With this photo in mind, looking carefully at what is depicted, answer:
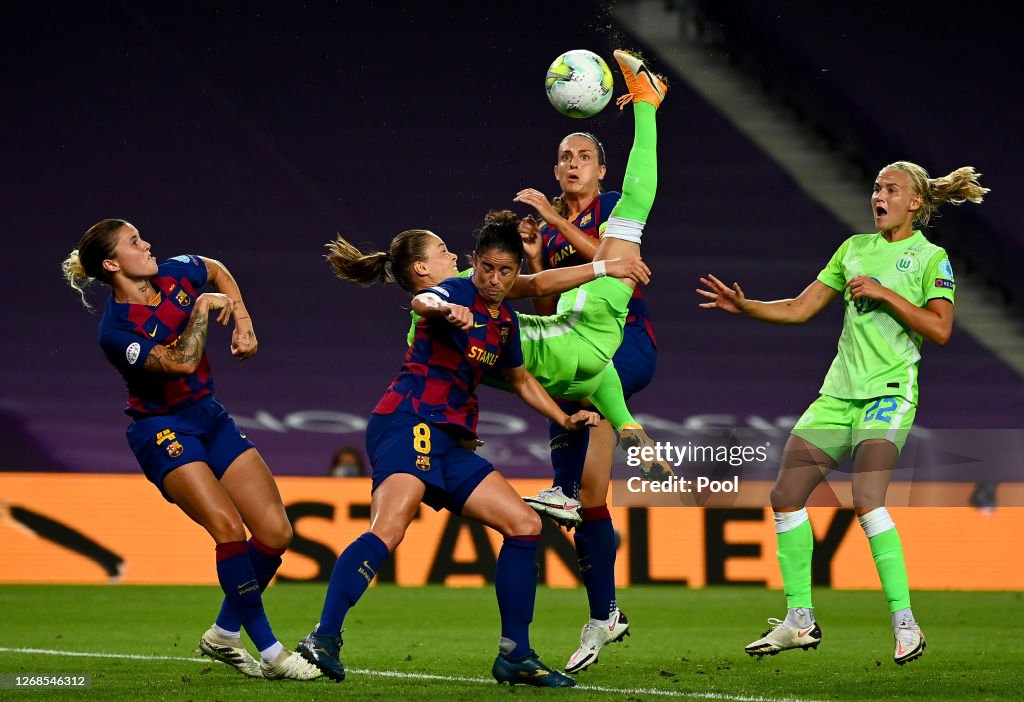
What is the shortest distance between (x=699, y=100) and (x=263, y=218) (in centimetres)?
432

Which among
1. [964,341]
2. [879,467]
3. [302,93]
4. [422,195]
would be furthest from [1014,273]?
[879,467]

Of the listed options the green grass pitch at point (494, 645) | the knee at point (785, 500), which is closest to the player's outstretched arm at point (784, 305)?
the knee at point (785, 500)

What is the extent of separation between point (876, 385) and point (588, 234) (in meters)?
1.45

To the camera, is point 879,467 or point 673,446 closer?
point 879,467

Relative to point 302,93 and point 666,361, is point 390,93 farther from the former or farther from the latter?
point 666,361

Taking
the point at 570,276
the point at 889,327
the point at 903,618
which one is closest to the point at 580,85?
the point at 570,276

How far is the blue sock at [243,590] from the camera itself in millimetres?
5395

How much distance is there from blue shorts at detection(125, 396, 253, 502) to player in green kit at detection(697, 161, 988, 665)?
6.95 ft

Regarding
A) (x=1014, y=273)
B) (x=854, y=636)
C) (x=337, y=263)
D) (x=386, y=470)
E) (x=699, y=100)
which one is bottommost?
(x=854, y=636)

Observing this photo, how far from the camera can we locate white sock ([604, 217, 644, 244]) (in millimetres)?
5738

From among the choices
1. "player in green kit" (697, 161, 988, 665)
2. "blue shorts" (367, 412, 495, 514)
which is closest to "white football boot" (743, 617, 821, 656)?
"player in green kit" (697, 161, 988, 665)

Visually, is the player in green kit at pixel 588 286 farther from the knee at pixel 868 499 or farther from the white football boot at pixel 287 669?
the white football boot at pixel 287 669

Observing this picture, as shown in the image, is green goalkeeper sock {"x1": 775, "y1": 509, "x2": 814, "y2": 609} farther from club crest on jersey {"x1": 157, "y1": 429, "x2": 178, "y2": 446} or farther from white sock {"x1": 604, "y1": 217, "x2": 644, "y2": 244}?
club crest on jersey {"x1": 157, "y1": 429, "x2": 178, "y2": 446}

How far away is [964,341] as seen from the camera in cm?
1253
